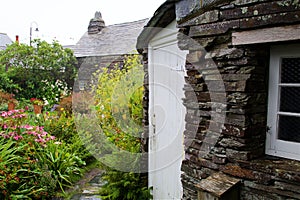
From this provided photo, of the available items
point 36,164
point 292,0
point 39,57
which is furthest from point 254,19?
point 39,57

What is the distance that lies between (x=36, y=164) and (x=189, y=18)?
125 inches

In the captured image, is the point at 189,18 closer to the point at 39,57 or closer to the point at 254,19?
the point at 254,19

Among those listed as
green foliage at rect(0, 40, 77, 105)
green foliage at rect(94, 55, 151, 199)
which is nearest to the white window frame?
green foliage at rect(94, 55, 151, 199)

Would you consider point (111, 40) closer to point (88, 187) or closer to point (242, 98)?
point (88, 187)

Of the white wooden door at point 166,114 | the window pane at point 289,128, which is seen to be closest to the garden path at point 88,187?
the white wooden door at point 166,114

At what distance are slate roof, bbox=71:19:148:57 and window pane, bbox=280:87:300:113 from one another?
31.5ft

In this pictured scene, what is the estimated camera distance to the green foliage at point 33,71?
10406 millimetres

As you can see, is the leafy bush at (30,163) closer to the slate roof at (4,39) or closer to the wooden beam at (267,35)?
the wooden beam at (267,35)

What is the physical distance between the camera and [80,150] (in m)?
5.77

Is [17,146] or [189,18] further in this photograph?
[17,146]

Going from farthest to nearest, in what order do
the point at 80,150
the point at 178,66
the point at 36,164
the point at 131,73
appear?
the point at 131,73, the point at 80,150, the point at 36,164, the point at 178,66

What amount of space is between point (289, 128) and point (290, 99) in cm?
23

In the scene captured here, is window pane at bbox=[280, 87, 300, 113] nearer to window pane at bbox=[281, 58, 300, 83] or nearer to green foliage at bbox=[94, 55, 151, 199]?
window pane at bbox=[281, 58, 300, 83]

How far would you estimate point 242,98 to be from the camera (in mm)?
2213
